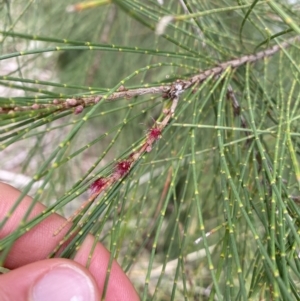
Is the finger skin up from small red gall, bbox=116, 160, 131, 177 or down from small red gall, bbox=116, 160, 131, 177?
down

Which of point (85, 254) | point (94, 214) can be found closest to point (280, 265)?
point (94, 214)

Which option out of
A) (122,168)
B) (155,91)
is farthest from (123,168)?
(155,91)

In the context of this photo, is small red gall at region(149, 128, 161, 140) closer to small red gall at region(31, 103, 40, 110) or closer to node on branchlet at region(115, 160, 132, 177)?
node on branchlet at region(115, 160, 132, 177)

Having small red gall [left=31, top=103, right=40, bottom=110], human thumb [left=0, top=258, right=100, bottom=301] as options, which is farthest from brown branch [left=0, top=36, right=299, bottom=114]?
human thumb [left=0, top=258, right=100, bottom=301]

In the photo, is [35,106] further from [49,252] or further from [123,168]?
[49,252]

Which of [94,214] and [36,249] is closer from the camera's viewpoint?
→ [94,214]

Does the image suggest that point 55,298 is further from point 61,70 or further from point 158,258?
point 158,258

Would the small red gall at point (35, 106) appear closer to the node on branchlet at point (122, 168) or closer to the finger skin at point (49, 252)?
the node on branchlet at point (122, 168)
